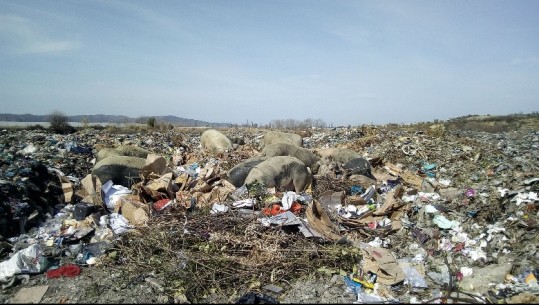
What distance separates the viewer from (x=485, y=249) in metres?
3.98

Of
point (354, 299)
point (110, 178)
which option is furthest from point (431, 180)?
point (110, 178)

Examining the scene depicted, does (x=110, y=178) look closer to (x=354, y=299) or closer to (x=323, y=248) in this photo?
(x=323, y=248)

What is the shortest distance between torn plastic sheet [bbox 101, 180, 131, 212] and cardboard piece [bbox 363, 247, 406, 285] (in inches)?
157

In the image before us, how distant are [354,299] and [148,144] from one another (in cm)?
992

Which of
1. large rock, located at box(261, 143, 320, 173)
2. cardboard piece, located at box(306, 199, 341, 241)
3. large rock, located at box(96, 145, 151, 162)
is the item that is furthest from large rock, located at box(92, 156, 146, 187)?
cardboard piece, located at box(306, 199, 341, 241)

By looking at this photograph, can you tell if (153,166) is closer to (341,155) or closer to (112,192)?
(112,192)

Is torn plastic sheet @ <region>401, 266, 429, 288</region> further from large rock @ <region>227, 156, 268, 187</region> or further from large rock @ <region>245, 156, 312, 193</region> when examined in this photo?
large rock @ <region>227, 156, 268, 187</region>

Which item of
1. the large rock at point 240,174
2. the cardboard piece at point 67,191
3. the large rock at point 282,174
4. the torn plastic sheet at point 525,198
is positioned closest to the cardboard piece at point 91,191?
the cardboard piece at point 67,191

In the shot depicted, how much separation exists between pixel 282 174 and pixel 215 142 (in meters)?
5.05

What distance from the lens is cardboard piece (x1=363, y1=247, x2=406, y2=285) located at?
Answer: 3.58 meters

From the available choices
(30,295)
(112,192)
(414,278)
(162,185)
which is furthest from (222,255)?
(112,192)

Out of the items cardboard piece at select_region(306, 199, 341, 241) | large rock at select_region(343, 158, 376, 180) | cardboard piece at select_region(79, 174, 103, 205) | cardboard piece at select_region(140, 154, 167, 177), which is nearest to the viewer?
cardboard piece at select_region(306, 199, 341, 241)

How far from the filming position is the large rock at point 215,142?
10.3 metres

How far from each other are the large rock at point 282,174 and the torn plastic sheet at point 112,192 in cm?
211
